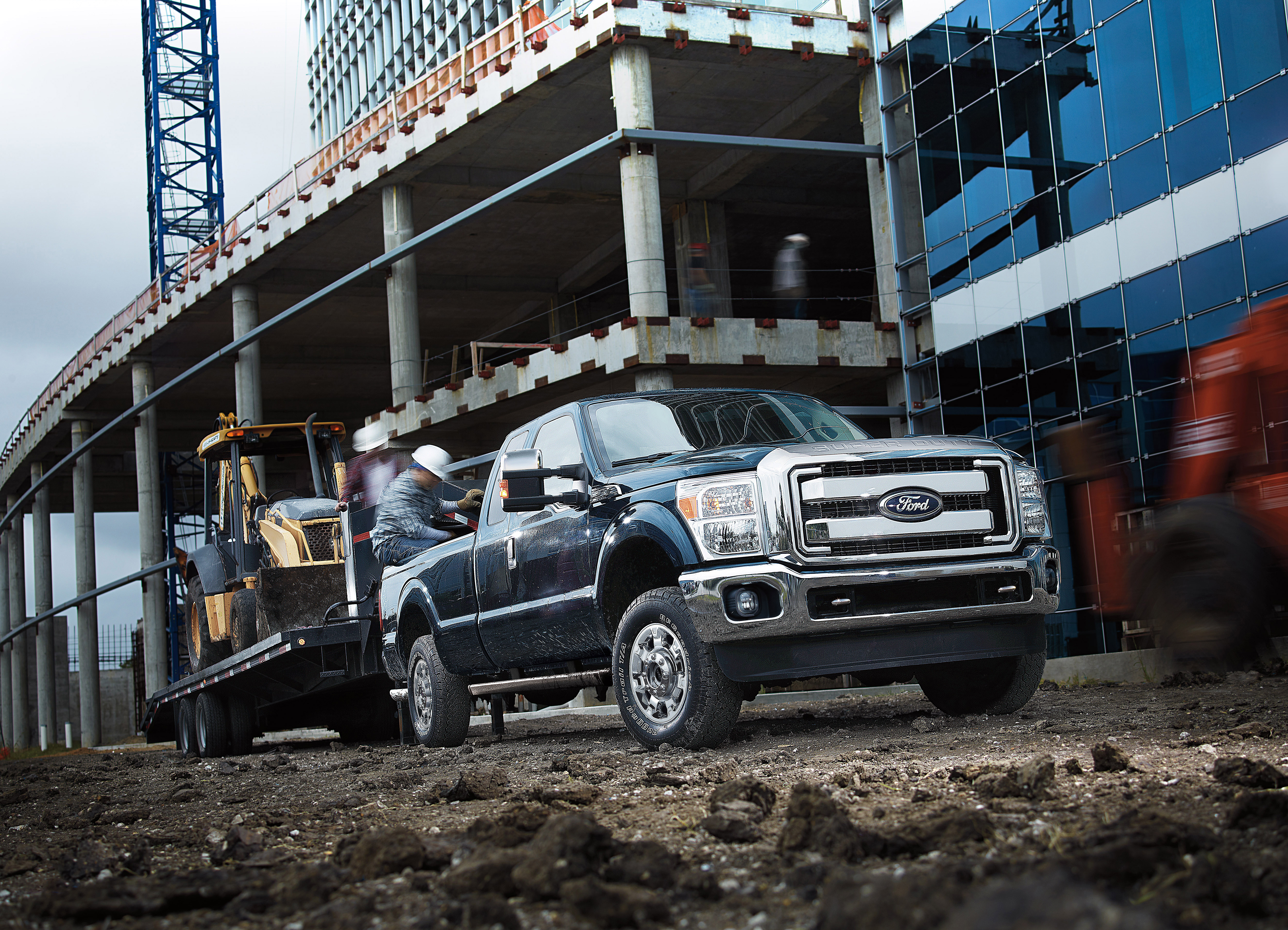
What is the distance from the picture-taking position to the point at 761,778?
613 centimetres

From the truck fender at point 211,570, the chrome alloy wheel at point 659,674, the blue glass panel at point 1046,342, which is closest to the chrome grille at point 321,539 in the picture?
the truck fender at point 211,570

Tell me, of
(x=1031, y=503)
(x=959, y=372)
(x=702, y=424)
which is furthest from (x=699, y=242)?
(x=1031, y=503)

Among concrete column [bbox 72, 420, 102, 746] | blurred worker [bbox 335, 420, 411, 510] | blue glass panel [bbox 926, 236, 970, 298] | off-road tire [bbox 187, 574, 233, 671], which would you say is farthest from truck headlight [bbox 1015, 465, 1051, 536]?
concrete column [bbox 72, 420, 102, 746]

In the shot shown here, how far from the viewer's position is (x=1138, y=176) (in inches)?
717

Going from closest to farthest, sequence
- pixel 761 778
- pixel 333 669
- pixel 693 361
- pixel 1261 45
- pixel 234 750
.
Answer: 1. pixel 761 778
2. pixel 333 669
3. pixel 234 750
4. pixel 1261 45
5. pixel 693 361

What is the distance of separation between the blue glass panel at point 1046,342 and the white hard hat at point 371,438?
983 centimetres

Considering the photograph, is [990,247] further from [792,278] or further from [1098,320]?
[792,278]

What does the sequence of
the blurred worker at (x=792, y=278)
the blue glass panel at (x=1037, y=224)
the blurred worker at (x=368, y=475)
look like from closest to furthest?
the blurred worker at (x=368, y=475) < the blue glass panel at (x=1037, y=224) < the blurred worker at (x=792, y=278)

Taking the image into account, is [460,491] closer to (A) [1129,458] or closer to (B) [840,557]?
(B) [840,557]

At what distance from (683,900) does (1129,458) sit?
1585cm

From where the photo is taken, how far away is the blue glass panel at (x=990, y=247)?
21000 millimetres

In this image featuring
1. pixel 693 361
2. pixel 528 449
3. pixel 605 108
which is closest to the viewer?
pixel 528 449

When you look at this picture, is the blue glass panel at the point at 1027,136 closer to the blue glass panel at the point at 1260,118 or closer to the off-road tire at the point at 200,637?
the blue glass panel at the point at 1260,118

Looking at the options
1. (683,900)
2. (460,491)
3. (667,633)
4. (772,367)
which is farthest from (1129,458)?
(683,900)
